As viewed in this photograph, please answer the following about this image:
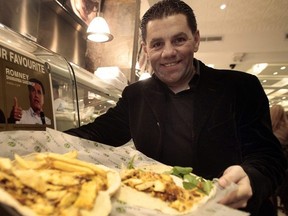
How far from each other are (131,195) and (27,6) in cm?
247

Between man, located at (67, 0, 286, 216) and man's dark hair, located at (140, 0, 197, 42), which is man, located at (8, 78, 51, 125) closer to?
man, located at (67, 0, 286, 216)

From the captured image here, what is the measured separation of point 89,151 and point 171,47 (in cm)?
80

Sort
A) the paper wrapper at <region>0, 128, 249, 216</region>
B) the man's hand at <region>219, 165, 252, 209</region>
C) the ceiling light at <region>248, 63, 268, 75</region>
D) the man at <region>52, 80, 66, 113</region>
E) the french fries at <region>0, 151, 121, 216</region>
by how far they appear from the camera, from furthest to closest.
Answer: the ceiling light at <region>248, 63, 268, 75</region>
the man at <region>52, 80, 66, 113</region>
the man's hand at <region>219, 165, 252, 209</region>
the paper wrapper at <region>0, 128, 249, 216</region>
the french fries at <region>0, 151, 121, 216</region>

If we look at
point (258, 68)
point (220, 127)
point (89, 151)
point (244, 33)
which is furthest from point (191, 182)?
point (258, 68)

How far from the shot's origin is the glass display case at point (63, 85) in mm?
1465

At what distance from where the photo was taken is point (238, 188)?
1.11 m

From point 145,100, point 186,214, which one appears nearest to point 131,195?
point 186,214

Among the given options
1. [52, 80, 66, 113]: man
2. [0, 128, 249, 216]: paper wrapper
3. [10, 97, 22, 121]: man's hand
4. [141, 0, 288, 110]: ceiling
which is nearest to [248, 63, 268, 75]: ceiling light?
[141, 0, 288, 110]: ceiling

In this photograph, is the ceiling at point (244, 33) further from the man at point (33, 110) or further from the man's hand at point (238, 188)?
the man's hand at point (238, 188)

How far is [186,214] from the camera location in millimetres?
932

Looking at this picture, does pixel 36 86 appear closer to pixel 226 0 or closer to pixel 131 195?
pixel 131 195

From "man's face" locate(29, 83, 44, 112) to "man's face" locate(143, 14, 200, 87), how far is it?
71cm

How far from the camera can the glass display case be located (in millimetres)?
1465

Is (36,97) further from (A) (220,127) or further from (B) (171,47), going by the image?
(A) (220,127)
